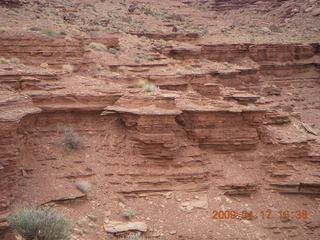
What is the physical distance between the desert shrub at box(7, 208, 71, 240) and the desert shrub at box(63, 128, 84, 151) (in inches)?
155

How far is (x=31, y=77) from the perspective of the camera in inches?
473

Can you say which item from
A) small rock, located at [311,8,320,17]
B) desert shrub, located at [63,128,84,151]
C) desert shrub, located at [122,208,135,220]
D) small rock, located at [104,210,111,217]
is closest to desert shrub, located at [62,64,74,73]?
desert shrub, located at [63,128,84,151]

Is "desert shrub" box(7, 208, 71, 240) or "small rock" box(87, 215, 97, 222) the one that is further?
"small rock" box(87, 215, 97, 222)

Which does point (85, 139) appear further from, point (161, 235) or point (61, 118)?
point (161, 235)

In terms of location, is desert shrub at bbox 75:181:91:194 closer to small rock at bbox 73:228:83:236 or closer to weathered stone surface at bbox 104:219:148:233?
weathered stone surface at bbox 104:219:148:233

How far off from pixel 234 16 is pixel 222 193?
142ft

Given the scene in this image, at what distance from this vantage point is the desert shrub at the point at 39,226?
7773 millimetres

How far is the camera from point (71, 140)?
11.8m
